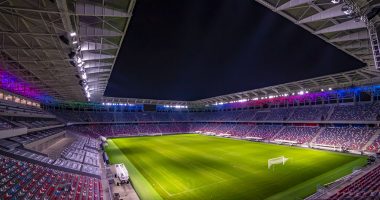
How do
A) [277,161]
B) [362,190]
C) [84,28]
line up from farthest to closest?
[277,161] < [84,28] < [362,190]

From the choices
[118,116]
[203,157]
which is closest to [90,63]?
[203,157]

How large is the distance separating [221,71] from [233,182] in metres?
30.2

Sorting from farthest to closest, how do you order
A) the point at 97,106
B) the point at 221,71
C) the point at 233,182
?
the point at 97,106 < the point at 221,71 < the point at 233,182

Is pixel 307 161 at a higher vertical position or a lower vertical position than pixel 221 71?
lower

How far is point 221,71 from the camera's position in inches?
1875

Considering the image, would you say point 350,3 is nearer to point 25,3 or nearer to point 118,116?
point 25,3

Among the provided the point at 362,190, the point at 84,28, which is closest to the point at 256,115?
the point at 362,190

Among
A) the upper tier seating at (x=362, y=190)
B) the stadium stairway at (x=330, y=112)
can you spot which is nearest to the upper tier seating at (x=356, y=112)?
the stadium stairway at (x=330, y=112)

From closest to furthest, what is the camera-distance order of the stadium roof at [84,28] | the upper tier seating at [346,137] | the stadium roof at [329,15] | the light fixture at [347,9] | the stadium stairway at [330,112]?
1. the stadium roof at [84,28]
2. the light fixture at [347,9]
3. the stadium roof at [329,15]
4. the upper tier seating at [346,137]
5. the stadium stairway at [330,112]

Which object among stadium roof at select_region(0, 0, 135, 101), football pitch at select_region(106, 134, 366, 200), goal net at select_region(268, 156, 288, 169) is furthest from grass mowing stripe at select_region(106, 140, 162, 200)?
goal net at select_region(268, 156, 288, 169)

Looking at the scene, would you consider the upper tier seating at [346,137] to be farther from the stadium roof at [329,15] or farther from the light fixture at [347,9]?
the light fixture at [347,9]

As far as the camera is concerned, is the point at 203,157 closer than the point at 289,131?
Yes

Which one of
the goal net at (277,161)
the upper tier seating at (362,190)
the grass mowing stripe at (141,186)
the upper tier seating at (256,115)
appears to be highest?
the upper tier seating at (256,115)

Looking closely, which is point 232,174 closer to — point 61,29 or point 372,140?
point 61,29
